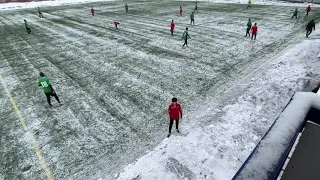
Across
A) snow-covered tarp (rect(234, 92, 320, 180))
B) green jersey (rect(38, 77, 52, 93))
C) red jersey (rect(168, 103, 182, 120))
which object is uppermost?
snow-covered tarp (rect(234, 92, 320, 180))

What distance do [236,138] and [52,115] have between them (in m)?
7.31

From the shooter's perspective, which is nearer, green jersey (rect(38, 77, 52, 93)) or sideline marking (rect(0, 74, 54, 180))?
sideline marking (rect(0, 74, 54, 180))

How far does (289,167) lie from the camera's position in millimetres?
4102

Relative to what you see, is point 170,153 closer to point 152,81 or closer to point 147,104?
point 147,104

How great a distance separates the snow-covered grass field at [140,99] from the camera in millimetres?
6629

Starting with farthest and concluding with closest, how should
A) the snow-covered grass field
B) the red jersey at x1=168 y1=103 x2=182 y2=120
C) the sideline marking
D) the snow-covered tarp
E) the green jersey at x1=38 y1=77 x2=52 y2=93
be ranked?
the green jersey at x1=38 y1=77 x2=52 y2=93 → the red jersey at x1=168 y1=103 x2=182 y2=120 → the snow-covered grass field → the sideline marking → the snow-covered tarp

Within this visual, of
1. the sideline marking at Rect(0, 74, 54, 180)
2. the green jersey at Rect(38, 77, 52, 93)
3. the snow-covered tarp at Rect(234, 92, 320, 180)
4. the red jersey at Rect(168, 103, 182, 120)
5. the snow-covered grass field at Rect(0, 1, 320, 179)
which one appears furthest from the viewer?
the green jersey at Rect(38, 77, 52, 93)

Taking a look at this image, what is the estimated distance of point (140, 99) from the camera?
32.5 ft

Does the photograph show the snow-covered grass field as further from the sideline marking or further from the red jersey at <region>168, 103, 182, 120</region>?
the red jersey at <region>168, 103, 182, 120</region>

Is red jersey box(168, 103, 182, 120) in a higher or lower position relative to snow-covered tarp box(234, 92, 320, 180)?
lower

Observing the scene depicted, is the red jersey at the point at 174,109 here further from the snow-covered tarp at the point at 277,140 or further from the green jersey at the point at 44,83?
the green jersey at the point at 44,83

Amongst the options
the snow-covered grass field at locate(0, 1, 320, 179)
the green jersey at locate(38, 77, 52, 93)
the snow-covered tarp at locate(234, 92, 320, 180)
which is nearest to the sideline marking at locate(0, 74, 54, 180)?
the snow-covered grass field at locate(0, 1, 320, 179)

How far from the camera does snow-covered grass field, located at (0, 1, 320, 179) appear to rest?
6629 millimetres

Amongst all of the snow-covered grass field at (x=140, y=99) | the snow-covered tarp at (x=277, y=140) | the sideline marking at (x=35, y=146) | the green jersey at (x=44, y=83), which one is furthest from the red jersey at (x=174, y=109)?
the green jersey at (x=44, y=83)
